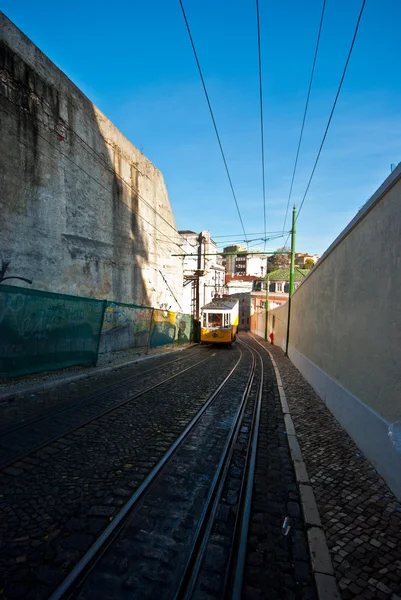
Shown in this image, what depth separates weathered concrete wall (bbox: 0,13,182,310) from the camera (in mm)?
9789

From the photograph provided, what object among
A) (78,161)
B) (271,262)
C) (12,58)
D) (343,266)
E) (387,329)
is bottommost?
(387,329)

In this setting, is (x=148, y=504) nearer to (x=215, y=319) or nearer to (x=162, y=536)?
(x=162, y=536)

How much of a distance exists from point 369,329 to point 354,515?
2.27 meters

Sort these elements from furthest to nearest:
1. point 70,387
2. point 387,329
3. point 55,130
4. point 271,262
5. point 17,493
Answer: point 271,262 < point 55,130 < point 70,387 < point 387,329 < point 17,493

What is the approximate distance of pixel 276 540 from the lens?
267 cm

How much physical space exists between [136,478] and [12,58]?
42.2 ft

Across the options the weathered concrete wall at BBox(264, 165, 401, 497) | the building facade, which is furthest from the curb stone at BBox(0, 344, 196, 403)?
the building facade

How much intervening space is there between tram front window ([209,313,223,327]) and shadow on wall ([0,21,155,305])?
7.87 m

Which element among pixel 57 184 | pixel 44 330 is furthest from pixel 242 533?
pixel 57 184

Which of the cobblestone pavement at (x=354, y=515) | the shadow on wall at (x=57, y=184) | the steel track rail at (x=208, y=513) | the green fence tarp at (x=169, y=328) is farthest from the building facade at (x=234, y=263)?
the steel track rail at (x=208, y=513)

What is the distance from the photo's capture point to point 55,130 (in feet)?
37.9

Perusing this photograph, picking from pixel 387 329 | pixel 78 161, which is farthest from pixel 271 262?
pixel 387 329

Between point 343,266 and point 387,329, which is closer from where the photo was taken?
point 387,329

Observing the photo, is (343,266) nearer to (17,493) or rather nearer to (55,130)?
(17,493)
